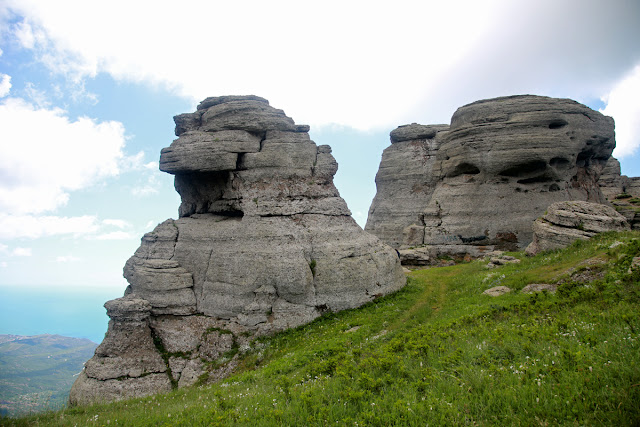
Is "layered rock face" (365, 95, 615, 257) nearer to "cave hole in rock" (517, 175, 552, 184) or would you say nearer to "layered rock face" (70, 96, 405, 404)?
"cave hole in rock" (517, 175, 552, 184)

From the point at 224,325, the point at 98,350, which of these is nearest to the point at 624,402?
the point at 224,325

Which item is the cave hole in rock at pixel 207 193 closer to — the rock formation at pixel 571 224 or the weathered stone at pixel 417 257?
the weathered stone at pixel 417 257

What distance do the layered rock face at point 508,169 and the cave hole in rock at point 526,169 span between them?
0.08m

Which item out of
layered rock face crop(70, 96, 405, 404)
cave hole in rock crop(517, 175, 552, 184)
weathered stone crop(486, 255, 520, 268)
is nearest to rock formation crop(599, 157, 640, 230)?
cave hole in rock crop(517, 175, 552, 184)

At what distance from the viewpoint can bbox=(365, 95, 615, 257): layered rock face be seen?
110 feet

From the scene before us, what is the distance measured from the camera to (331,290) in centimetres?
1894

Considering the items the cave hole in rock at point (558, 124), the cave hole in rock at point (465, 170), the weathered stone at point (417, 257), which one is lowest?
the weathered stone at point (417, 257)

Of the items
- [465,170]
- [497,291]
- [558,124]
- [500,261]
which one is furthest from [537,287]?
[558,124]

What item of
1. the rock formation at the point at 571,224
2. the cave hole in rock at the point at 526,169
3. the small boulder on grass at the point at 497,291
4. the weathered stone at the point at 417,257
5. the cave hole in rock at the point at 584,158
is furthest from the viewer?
the cave hole in rock at the point at 584,158

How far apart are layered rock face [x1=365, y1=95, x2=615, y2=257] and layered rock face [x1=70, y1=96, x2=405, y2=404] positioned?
55.1ft

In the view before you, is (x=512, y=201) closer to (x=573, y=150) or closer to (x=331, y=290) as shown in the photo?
(x=573, y=150)

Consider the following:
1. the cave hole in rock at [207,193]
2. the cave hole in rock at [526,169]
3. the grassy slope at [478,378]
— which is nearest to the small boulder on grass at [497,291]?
the grassy slope at [478,378]

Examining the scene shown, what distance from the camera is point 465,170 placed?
38.3m

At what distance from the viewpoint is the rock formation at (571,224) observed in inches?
882
